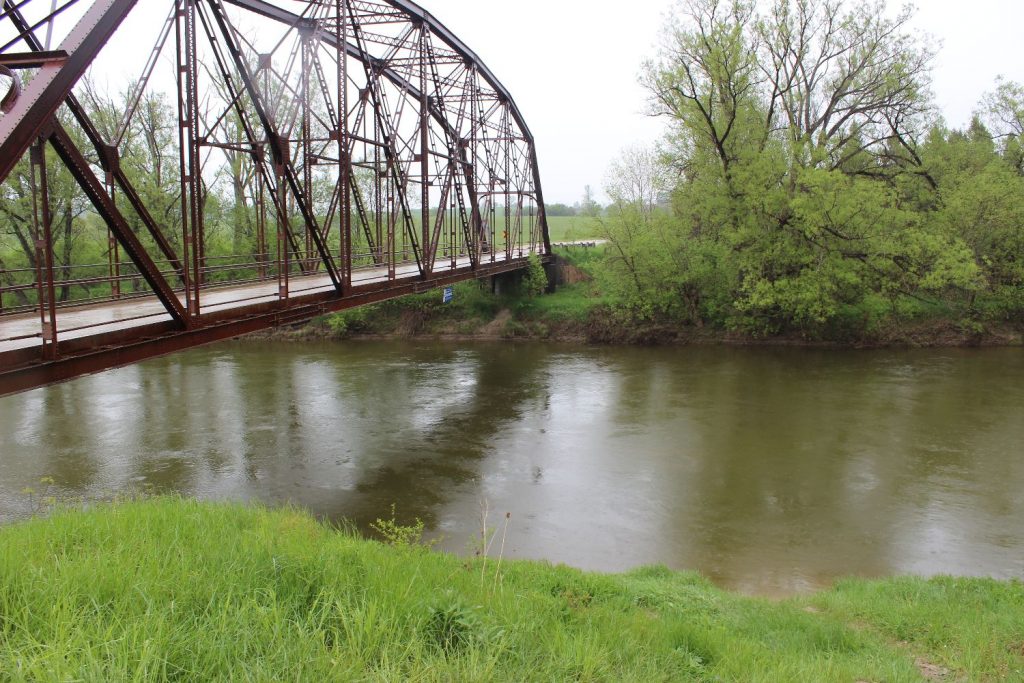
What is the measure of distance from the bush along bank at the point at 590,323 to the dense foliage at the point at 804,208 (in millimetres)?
239

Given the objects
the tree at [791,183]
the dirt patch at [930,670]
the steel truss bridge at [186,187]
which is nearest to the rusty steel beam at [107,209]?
the steel truss bridge at [186,187]

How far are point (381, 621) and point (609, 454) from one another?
11.3m

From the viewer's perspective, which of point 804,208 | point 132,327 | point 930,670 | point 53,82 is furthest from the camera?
point 804,208

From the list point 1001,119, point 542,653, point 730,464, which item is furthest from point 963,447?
point 1001,119

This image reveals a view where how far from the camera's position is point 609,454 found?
1518 cm

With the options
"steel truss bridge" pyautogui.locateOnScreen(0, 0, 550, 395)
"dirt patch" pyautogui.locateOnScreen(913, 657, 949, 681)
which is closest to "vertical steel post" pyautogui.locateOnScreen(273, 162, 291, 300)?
"steel truss bridge" pyautogui.locateOnScreen(0, 0, 550, 395)

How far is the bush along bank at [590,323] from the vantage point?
2888 cm

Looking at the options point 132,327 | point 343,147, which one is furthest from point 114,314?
point 343,147

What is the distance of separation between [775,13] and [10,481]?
29.8 m

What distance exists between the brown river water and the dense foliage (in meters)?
3.94

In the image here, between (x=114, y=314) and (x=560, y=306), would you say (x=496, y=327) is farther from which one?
(x=114, y=314)

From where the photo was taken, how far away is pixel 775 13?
28.5 metres

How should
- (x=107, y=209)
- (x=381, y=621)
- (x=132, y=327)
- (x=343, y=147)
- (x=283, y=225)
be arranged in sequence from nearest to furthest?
1. (x=381, y=621)
2. (x=107, y=209)
3. (x=132, y=327)
4. (x=283, y=225)
5. (x=343, y=147)

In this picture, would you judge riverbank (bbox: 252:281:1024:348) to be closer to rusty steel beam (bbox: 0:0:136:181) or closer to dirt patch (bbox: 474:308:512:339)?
dirt patch (bbox: 474:308:512:339)
